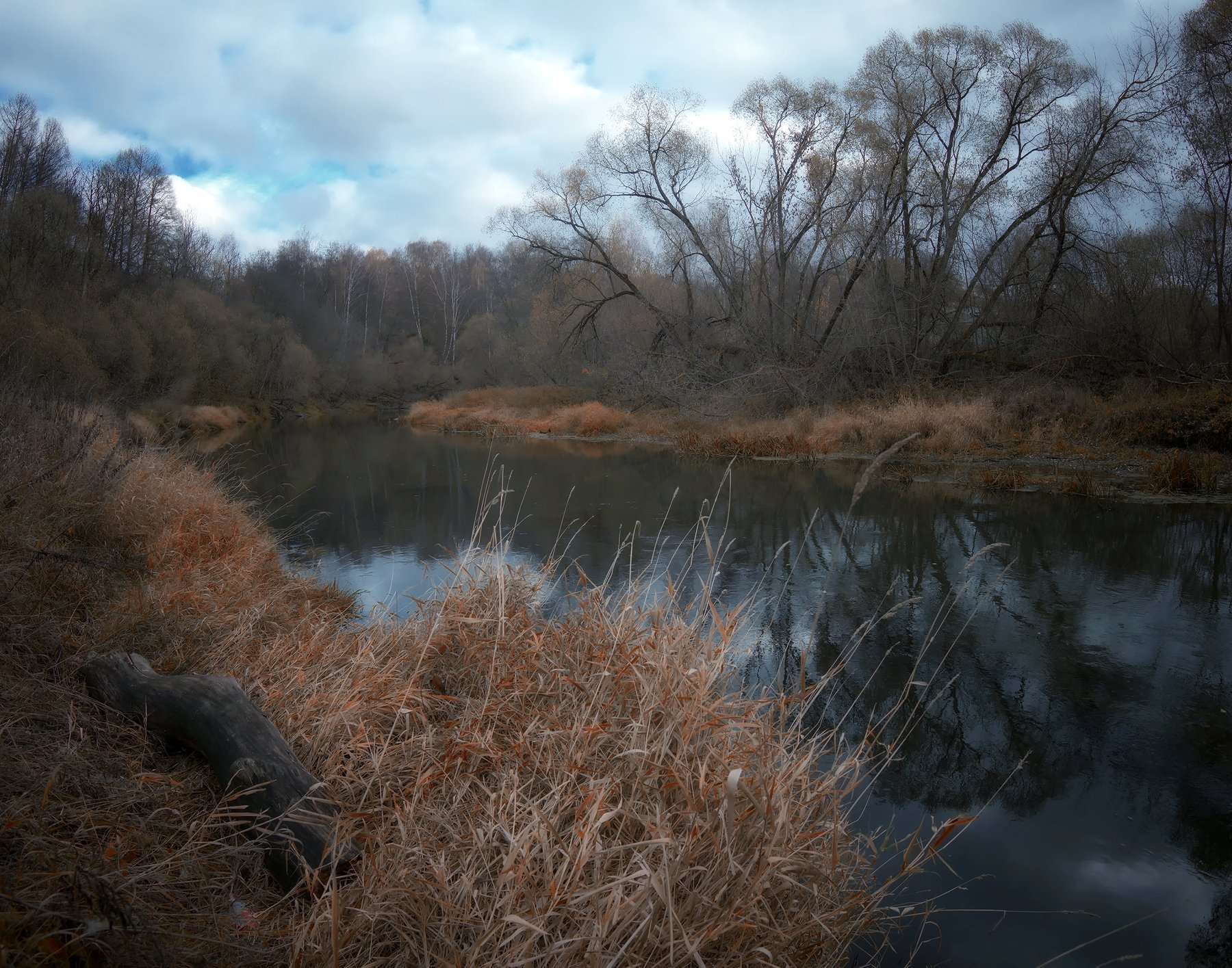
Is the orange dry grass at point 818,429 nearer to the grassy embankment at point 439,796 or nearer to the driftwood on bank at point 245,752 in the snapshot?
the grassy embankment at point 439,796

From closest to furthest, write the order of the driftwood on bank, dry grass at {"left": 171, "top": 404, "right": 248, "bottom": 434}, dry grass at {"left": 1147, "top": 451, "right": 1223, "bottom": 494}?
the driftwood on bank → dry grass at {"left": 1147, "top": 451, "right": 1223, "bottom": 494} → dry grass at {"left": 171, "top": 404, "right": 248, "bottom": 434}

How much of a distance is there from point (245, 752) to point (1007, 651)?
5752 millimetres

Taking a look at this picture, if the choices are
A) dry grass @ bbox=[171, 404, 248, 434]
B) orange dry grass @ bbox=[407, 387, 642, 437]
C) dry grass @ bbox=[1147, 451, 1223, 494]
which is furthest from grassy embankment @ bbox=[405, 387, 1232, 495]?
dry grass @ bbox=[171, 404, 248, 434]

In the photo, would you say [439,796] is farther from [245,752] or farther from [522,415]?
[522,415]

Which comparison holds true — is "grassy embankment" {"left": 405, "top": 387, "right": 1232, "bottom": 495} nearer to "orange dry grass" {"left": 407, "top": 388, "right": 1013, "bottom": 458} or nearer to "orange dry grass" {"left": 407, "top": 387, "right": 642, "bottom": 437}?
"orange dry grass" {"left": 407, "top": 388, "right": 1013, "bottom": 458}

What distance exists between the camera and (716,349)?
2689cm

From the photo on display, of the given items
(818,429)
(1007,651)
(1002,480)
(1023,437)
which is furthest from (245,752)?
(818,429)

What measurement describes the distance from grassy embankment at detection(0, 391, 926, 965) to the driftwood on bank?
3.3 inches

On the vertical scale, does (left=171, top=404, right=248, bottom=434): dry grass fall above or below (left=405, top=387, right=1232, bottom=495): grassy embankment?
below

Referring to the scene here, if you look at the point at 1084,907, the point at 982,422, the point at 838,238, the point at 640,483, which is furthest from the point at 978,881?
the point at 838,238

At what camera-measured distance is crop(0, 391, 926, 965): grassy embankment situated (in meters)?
2.24

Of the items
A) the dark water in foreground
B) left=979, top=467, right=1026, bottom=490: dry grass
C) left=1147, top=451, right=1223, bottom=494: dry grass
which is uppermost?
left=1147, top=451, right=1223, bottom=494: dry grass

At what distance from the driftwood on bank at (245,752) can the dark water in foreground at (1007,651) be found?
1933 millimetres

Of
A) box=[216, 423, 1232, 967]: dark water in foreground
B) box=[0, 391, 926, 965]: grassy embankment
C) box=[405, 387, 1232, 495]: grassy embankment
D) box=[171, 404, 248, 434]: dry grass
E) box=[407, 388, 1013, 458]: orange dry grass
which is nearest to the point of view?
box=[0, 391, 926, 965]: grassy embankment
